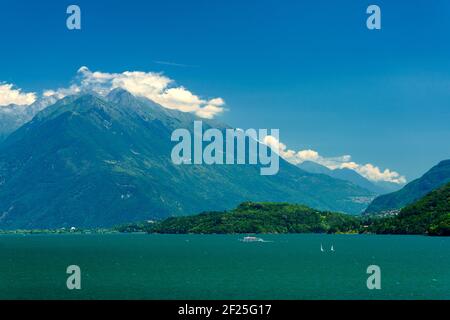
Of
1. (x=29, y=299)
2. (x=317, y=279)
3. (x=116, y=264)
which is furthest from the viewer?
(x=116, y=264)

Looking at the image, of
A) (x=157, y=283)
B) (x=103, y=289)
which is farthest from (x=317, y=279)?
(x=103, y=289)

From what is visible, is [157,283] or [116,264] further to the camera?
[116,264]

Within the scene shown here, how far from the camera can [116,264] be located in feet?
627

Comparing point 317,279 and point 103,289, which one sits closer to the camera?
point 103,289

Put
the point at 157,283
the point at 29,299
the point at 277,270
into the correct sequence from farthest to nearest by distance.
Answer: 1. the point at 277,270
2. the point at 157,283
3. the point at 29,299
